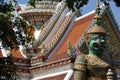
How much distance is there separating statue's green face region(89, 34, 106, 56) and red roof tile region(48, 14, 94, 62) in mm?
14113

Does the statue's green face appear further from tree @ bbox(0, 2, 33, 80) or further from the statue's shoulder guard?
tree @ bbox(0, 2, 33, 80)

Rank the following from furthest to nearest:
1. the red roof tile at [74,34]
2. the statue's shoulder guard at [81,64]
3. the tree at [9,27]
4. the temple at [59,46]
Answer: the red roof tile at [74,34] < the temple at [59,46] < the tree at [9,27] < the statue's shoulder guard at [81,64]

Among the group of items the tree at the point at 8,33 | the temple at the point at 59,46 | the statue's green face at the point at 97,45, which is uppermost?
the temple at the point at 59,46

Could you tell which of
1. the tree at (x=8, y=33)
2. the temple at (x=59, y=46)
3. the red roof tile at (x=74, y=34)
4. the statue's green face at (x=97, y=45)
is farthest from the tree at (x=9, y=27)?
the red roof tile at (x=74, y=34)

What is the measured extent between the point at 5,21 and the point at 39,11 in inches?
589

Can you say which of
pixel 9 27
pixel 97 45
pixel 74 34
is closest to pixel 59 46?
pixel 74 34

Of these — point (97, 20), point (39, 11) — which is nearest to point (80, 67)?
point (97, 20)

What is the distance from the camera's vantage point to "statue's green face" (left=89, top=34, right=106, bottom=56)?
186 inches

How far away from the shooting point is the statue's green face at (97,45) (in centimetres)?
473

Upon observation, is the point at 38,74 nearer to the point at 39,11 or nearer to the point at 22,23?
the point at 39,11

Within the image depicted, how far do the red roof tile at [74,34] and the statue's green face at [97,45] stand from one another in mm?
14113

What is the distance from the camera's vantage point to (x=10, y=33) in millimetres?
9547

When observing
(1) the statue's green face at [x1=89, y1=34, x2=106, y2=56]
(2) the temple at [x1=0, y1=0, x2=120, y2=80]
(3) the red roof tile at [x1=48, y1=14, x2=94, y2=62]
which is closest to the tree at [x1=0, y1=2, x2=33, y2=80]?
(1) the statue's green face at [x1=89, y1=34, x2=106, y2=56]

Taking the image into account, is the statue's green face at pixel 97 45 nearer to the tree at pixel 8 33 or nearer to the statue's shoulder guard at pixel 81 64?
the statue's shoulder guard at pixel 81 64
